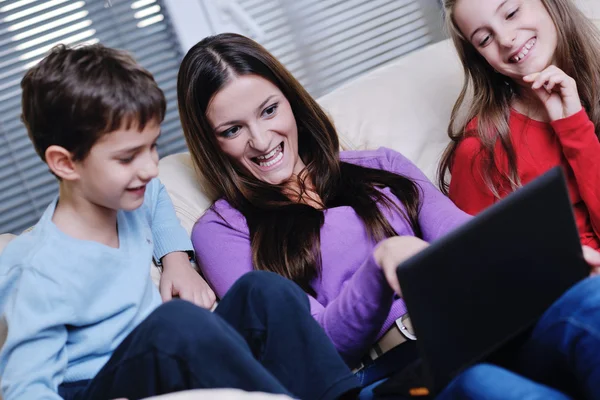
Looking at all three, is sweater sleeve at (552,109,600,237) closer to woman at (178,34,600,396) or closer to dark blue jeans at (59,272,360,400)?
woman at (178,34,600,396)

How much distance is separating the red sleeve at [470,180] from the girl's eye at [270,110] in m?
0.44

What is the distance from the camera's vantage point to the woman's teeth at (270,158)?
164 centimetres

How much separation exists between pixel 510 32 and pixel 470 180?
13.0 inches

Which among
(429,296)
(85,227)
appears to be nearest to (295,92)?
(85,227)

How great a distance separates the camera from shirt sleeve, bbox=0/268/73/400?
44.8 inches

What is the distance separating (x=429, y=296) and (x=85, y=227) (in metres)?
0.66

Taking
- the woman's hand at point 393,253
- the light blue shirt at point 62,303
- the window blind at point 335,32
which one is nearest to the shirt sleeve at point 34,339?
the light blue shirt at point 62,303

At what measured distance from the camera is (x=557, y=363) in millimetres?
1040

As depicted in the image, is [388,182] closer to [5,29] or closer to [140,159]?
[140,159]

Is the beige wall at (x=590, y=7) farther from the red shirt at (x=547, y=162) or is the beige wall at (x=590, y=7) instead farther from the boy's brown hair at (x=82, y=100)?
the boy's brown hair at (x=82, y=100)

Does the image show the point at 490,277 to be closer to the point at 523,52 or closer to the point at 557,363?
the point at 557,363

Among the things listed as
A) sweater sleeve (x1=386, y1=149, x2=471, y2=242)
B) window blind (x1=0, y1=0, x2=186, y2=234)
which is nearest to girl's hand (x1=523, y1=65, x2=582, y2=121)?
sweater sleeve (x1=386, y1=149, x2=471, y2=242)

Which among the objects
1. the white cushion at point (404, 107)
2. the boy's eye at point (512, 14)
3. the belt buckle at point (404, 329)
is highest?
the boy's eye at point (512, 14)

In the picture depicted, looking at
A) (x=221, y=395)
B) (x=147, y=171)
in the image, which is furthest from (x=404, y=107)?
(x=221, y=395)
